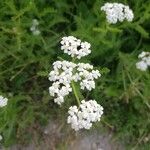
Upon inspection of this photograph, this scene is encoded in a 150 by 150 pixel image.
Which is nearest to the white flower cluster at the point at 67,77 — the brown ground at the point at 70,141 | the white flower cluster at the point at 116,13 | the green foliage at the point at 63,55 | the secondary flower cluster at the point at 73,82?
the secondary flower cluster at the point at 73,82

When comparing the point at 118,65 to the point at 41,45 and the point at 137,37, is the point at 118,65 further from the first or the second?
the point at 41,45

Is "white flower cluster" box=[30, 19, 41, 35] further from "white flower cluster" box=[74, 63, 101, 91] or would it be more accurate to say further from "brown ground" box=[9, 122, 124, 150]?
"brown ground" box=[9, 122, 124, 150]

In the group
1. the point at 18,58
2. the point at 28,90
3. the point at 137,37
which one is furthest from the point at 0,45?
the point at 137,37

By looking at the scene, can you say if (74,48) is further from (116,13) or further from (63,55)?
(63,55)

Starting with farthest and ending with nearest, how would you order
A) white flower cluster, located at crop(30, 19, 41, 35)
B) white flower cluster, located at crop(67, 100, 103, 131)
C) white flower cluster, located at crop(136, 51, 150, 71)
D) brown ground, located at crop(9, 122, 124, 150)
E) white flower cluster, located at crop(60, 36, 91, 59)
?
1. brown ground, located at crop(9, 122, 124, 150)
2. white flower cluster, located at crop(30, 19, 41, 35)
3. white flower cluster, located at crop(136, 51, 150, 71)
4. white flower cluster, located at crop(60, 36, 91, 59)
5. white flower cluster, located at crop(67, 100, 103, 131)

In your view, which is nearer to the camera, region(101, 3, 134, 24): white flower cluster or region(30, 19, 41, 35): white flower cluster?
region(101, 3, 134, 24): white flower cluster

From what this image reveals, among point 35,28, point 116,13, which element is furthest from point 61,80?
point 35,28

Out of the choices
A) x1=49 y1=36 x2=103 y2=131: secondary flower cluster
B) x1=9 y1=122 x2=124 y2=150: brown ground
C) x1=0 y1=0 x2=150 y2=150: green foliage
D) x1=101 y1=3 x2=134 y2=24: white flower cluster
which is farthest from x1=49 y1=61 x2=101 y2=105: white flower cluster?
Result: x1=9 y1=122 x2=124 y2=150: brown ground
